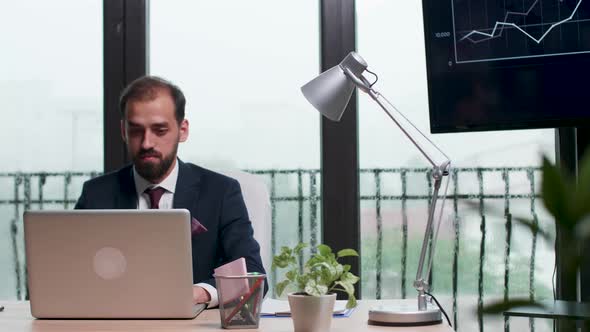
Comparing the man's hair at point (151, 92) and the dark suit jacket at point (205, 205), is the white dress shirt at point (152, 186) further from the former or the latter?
the man's hair at point (151, 92)

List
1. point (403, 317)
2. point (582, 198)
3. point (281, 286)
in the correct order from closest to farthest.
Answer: point (582, 198)
point (281, 286)
point (403, 317)

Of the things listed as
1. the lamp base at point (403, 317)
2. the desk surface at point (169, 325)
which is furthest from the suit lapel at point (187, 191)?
the lamp base at point (403, 317)

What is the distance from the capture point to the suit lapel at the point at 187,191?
2.19 metres

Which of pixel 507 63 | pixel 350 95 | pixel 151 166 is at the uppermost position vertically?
pixel 507 63

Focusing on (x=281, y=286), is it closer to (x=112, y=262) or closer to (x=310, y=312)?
(x=310, y=312)

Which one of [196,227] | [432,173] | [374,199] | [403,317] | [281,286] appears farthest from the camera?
[374,199]

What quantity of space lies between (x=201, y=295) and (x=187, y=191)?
0.54 m

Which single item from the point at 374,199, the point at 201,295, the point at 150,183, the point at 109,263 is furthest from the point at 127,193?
the point at 374,199

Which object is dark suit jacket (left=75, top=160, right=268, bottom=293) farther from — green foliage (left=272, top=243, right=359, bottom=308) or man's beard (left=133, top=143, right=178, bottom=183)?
green foliage (left=272, top=243, right=359, bottom=308)

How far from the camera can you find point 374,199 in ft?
9.77

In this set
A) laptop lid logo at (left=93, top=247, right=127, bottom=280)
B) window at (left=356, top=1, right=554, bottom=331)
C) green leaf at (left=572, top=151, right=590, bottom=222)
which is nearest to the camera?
green leaf at (left=572, top=151, right=590, bottom=222)

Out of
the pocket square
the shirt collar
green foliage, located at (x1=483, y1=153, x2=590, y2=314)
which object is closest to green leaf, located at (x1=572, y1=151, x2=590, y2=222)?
green foliage, located at (x1=483, y1=153, x2=590, y2=314)

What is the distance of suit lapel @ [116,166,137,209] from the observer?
7.27 ft

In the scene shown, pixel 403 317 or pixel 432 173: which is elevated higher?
pixel 432 173
